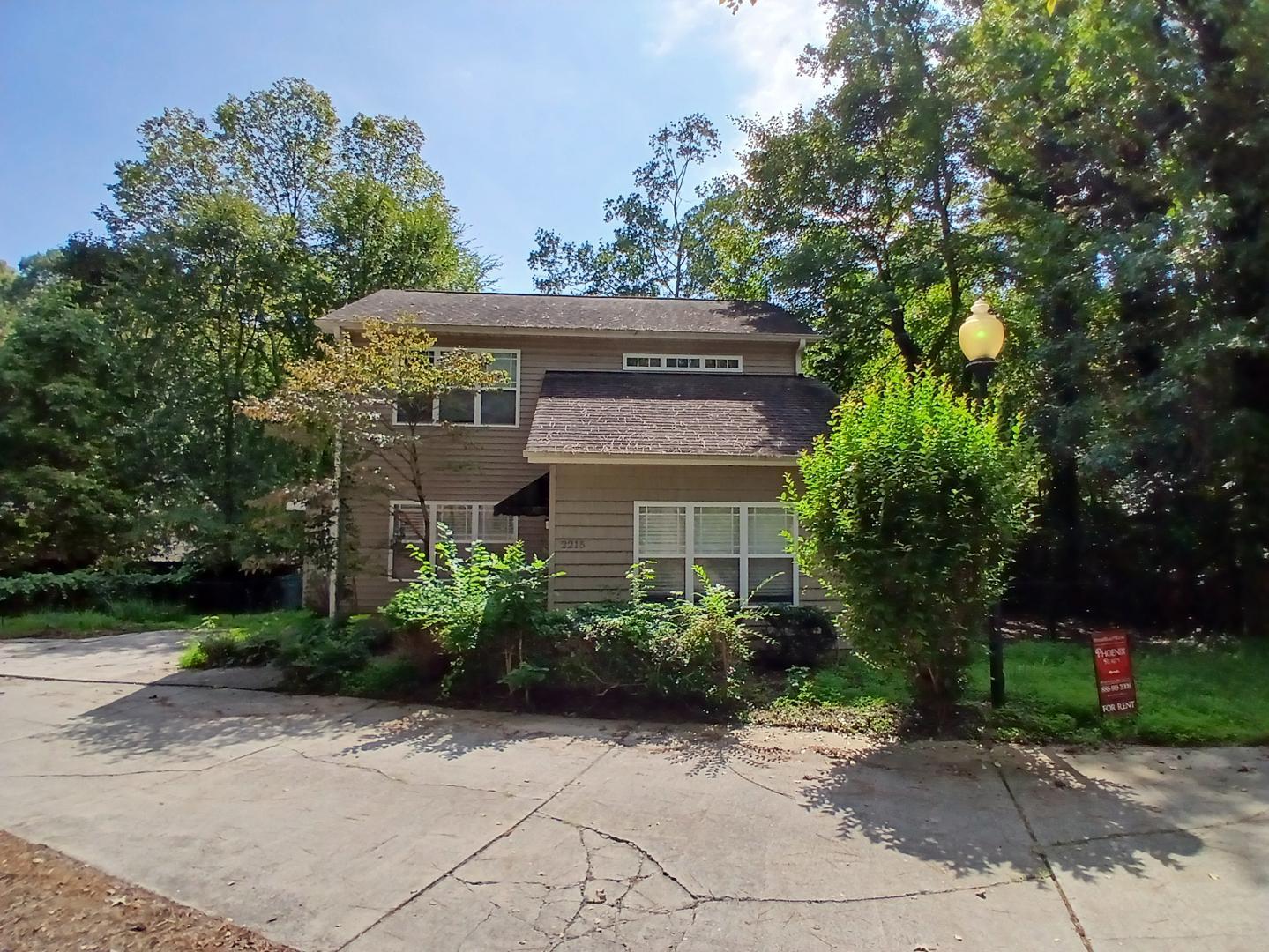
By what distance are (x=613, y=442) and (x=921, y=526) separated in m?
5.44

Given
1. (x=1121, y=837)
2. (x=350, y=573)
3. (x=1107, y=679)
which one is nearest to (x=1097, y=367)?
(x=1107, y=679)

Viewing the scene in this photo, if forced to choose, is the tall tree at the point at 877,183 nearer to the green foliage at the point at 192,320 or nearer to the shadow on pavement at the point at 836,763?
the green foliage at the point at 192,320

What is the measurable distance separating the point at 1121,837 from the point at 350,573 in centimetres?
984

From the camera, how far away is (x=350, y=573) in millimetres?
11531

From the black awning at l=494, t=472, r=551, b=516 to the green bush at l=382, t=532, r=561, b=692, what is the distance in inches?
145

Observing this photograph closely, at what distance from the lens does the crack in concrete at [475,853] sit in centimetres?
380

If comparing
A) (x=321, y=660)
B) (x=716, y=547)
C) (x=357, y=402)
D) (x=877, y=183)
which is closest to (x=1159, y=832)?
(x=716, y=547)

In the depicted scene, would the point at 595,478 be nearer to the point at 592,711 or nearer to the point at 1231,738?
the point at 592,711

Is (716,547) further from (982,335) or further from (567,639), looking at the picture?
(982,335)

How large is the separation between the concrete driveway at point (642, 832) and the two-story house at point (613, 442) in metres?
3.47

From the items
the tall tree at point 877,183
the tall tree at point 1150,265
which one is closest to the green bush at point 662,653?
the tall tree at point 1150,265

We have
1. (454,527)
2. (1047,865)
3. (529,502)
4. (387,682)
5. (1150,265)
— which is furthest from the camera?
(454,527)

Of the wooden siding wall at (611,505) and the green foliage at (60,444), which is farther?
the green foliage at (60,444)

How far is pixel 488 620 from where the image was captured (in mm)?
8094
